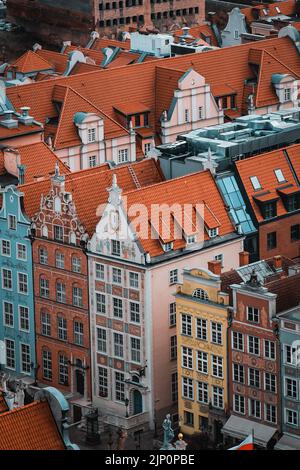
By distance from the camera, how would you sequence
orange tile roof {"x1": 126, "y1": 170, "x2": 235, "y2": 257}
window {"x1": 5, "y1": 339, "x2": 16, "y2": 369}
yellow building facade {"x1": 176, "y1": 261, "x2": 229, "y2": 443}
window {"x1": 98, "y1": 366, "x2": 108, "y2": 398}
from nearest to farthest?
yellow building facade {"x1": 176, "y1": 261, "x2": 229, "y2": 443}, orange tile roof {"x1": 126, "y1": 170, "x2": 235, "y2": 257}, window {"x1": 98, "y1": 366, "x2": 108, "y2": 398}, window {"x1": 5, "y1": 339, "x2": 16, "y2": 369}

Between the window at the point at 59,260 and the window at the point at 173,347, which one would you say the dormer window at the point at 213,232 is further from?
the window at the point at 59,260

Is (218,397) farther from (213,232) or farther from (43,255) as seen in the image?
(43,255)

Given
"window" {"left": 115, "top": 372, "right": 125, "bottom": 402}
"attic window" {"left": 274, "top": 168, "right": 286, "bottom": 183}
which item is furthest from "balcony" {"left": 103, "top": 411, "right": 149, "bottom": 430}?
"attic window" {"left": 274, "top": 168, "right": 286, "bottom": 183}

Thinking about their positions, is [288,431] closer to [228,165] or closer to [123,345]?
[123,345]

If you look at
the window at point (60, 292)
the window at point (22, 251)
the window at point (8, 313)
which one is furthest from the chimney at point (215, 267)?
the window at point (8, 313)

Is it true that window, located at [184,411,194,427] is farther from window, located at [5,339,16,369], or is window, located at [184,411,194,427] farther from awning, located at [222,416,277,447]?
window, located at [5,339,16,369]

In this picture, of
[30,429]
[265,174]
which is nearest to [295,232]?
[265,174]
